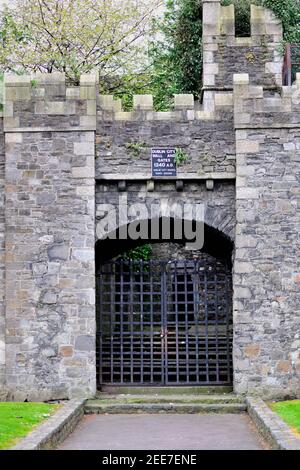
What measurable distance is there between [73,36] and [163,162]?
12084 millimetres

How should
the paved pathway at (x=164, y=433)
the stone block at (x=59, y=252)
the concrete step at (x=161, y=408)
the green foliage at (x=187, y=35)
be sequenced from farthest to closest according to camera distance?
the green foliage at (x=187, y=35), the stone block at (x=59, y=252), the concrete step at (x=161, y=408), the paved pathway at (x=164, y=433)

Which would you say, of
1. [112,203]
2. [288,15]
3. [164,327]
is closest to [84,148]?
[112,203]

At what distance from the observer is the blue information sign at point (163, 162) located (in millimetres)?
15625

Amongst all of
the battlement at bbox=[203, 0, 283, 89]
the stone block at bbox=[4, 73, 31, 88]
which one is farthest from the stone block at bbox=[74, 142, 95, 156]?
the battlement at bbox=[203, 0, 283, 89]

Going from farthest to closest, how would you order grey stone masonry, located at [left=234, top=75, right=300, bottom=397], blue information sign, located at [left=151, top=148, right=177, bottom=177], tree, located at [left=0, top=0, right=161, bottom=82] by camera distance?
1. tree, located at [left=0, top=0, right=161, bottom=82]
2. blue information sign, located at [left=151, top=148, right=177, bottom=177]
3. grey stone masonry, located at [left=234, top=75, right=300, bottom=397]

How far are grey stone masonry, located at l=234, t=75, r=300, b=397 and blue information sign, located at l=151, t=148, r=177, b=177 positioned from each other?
112cm

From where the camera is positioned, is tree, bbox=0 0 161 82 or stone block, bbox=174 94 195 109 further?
tree, bbox=0 0 161 82

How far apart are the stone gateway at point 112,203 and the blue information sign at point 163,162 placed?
0.10 meters

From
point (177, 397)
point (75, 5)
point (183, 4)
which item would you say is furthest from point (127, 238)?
point (75, 5)

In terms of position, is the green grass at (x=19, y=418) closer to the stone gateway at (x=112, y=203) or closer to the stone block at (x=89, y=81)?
the stone gateway at (x=112, y=203)

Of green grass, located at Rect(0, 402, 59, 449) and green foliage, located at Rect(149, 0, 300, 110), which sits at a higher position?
green foliage, located at Rect(149, 0, 300, 110)

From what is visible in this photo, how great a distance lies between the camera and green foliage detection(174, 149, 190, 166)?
1562cm

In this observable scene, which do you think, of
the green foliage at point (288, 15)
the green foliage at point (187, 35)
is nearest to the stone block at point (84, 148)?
the green foliage at point (187, 35)

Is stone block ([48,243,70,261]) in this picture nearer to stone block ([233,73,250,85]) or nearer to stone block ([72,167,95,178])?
stone block ([72,167,95,178])
